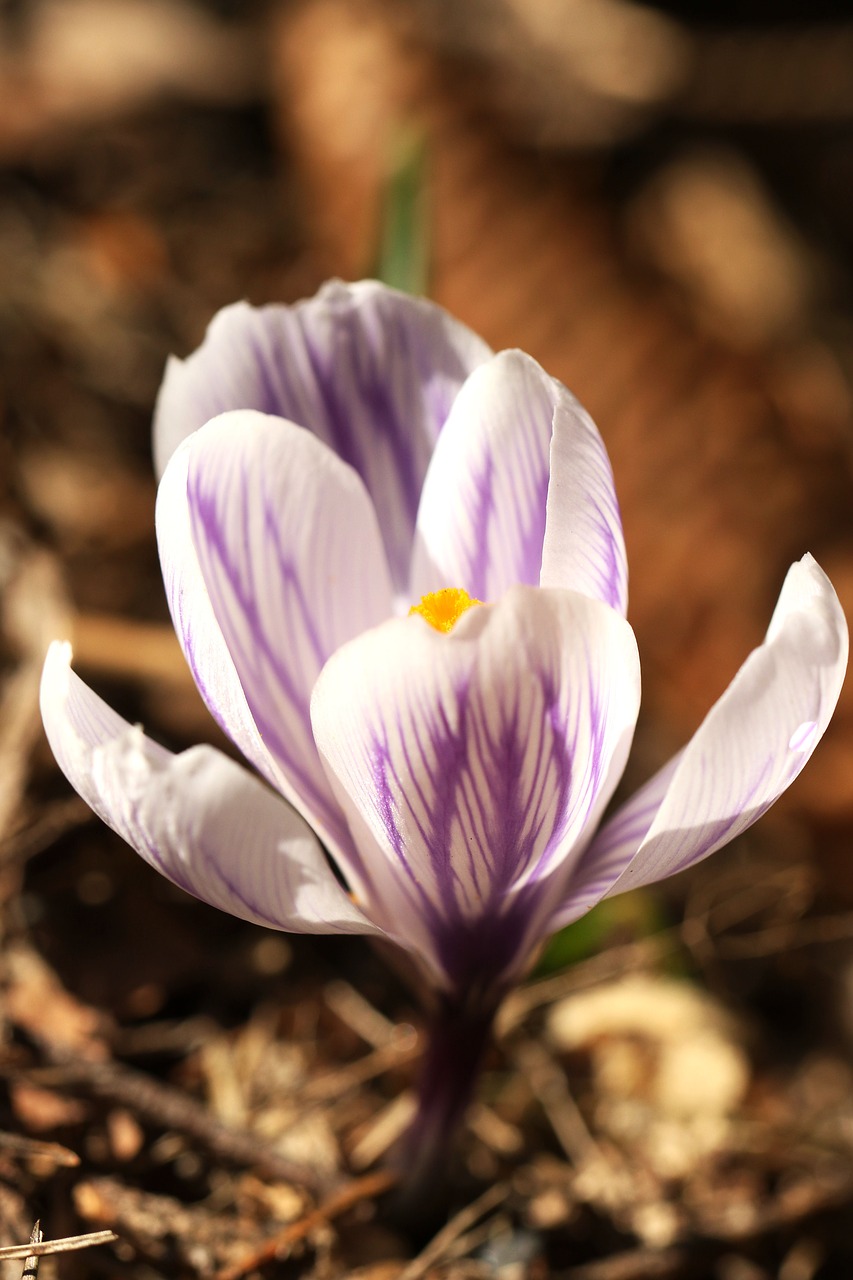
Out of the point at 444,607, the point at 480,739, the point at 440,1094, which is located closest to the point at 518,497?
the point at 444,607

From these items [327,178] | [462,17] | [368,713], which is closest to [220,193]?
[327,178]

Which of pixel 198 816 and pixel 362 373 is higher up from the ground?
pixel 362 373

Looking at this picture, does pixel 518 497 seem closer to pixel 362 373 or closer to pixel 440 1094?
pixel 362 373

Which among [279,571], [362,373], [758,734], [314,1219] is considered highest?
[362,373]

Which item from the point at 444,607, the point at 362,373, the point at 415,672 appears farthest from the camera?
the point at 362,373

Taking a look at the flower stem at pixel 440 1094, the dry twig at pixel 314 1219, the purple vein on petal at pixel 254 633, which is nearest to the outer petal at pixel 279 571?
the purple vein on petal at pixel 254 633

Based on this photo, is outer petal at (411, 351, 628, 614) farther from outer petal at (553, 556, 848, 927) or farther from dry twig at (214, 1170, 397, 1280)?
dry twig at (214, 1170, 397, 1280)

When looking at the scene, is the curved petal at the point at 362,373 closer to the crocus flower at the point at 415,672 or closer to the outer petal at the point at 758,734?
the crocus flower at the point at 415,672

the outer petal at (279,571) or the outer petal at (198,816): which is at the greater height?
the outer petal at (279,571)
